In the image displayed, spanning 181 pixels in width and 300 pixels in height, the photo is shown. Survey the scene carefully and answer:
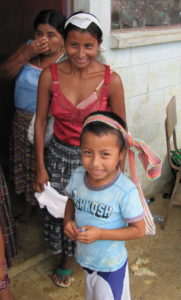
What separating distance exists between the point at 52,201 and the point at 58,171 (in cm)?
20

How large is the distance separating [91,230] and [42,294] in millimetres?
1246

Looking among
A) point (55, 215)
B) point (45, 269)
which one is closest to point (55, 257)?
point (45, 269)

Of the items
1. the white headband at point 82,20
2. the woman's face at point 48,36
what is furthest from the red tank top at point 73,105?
the woman's face at point 48,36

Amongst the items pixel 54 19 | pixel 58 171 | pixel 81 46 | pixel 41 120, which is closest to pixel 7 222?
pixel 58 171

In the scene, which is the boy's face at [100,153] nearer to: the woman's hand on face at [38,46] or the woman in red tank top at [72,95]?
the woman in red tank top at [72,95]

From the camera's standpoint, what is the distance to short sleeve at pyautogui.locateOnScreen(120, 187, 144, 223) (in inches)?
54.1

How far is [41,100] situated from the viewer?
1918mm

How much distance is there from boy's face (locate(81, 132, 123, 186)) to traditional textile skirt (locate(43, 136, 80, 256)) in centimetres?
61

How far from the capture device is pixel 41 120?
1.99 metres

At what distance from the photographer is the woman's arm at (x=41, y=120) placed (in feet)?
6.15

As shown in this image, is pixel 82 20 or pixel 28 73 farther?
pixel 28 73

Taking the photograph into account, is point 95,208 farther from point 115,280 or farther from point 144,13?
point 144,13

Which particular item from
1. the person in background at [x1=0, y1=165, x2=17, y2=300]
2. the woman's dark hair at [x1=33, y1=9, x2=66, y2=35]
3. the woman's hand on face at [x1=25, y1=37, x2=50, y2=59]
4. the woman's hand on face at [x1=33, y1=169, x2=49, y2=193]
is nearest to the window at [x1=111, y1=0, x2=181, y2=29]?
the woman's dark hair at [x1=33, y1=9, x2=66, y2=35]

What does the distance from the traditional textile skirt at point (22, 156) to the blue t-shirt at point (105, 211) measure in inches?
44.5
